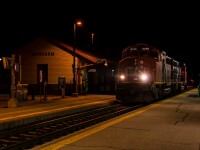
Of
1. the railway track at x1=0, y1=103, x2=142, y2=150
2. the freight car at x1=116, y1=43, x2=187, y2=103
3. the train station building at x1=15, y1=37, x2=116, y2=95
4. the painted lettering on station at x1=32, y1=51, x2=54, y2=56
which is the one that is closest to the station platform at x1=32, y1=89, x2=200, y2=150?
the railway track at x1=0, y1=103, x2=142, y2=150

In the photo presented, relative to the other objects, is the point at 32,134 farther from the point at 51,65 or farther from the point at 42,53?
the point at 42,53

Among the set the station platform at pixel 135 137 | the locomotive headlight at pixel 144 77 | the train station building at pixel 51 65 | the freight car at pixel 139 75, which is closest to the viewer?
the station platform at pixel 135 137

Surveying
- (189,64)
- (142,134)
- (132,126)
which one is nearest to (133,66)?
(132,126)

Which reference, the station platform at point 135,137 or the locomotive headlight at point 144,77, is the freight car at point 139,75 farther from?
the station platform at point 135,137

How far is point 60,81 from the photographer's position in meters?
28.1

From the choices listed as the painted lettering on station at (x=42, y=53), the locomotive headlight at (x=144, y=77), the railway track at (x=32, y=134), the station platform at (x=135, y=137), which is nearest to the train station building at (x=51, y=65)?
the painted lettering on station at (x=42, y=53)

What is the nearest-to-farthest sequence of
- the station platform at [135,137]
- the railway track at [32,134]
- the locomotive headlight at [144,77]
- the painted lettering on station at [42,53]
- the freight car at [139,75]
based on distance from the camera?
the station platform at [135,137], the railway track at [32,134], the freight car at [139,75], the locomotive headlight at [144,77], the painted lettering on station at [42,53]

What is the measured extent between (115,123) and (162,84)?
1577 cm

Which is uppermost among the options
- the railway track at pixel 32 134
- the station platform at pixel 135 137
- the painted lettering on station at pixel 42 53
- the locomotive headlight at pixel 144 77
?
the painted lettering on station at pixel 42 53

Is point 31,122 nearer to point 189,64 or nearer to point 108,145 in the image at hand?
point 108,145

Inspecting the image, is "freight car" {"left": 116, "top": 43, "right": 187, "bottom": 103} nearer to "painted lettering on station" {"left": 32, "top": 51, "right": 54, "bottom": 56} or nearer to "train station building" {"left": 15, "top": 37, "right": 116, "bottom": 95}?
"train station building" {"left": 15, "top": 37, "right": 116, "bottom": 95}

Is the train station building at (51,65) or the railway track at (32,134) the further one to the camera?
the train station building at (51,65)

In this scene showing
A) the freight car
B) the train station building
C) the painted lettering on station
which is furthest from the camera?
the painted lettering on station

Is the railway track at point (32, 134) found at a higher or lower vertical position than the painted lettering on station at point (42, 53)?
lower
